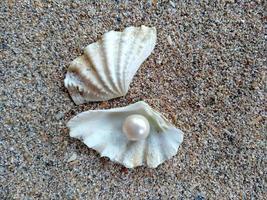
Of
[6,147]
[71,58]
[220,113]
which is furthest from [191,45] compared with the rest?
[6,147]

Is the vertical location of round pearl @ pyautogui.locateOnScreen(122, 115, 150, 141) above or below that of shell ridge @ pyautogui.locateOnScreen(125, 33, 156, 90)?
below

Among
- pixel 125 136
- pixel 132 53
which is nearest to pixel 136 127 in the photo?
pixel 125 136

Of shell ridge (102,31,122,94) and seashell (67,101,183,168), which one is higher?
shell ridge (102,31,122,94)

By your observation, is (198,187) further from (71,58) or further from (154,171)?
(71,58)

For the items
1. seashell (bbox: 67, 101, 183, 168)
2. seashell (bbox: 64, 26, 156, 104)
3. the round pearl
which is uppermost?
seashell (bbox: 64, 26, 156, 104)

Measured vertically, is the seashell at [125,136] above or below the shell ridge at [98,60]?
below
